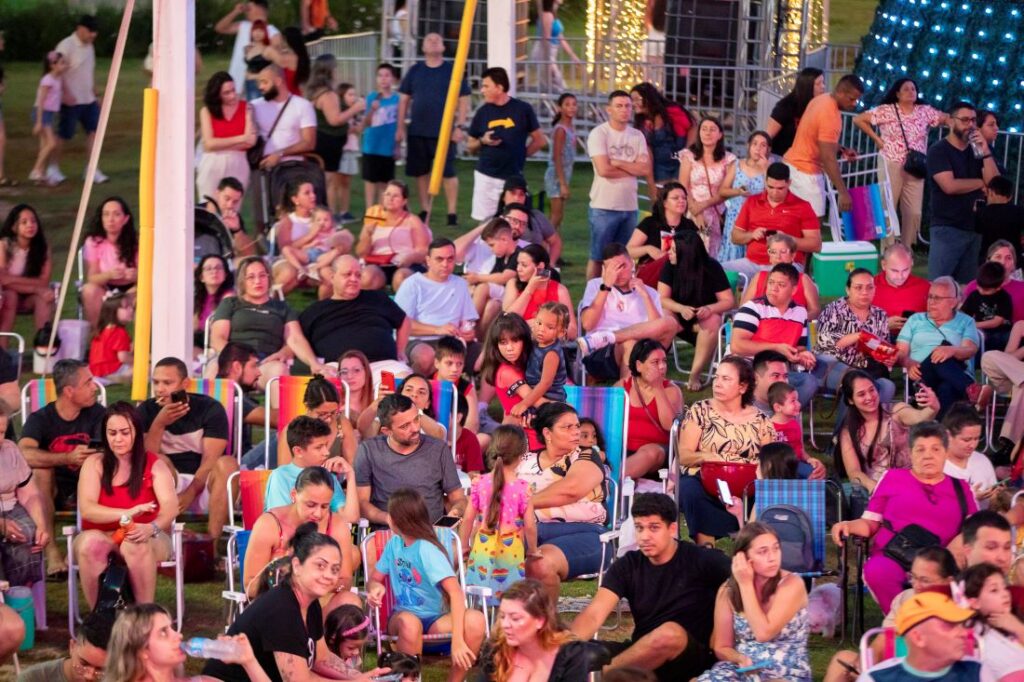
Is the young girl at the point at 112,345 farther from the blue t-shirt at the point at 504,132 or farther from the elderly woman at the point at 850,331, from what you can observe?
the elderly woman at the point at 850,331

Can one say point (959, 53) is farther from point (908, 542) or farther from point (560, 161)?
point (908, 542)

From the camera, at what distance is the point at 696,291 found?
→ 1130 centimetres

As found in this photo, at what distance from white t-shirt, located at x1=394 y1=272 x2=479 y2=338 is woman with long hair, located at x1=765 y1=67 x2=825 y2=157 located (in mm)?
3719

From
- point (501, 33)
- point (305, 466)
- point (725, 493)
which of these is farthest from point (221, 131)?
point (725, 493)

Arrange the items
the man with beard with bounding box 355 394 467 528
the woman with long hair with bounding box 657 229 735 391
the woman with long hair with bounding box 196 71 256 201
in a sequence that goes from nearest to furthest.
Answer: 1. the man with beard with bounding box 355 394 467 528
2. the woman with long hair with bounding box 657 229 735 391
3. the woman with long hair with bounding box 196 71 256 201

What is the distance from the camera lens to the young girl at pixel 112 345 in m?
11.1

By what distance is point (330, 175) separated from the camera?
1606cm

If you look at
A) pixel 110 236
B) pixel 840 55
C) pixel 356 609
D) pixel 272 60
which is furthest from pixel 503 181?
pixel 840 55

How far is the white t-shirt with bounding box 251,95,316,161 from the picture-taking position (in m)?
14.0

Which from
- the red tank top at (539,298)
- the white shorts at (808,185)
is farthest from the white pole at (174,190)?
the white shorts at (808,185)

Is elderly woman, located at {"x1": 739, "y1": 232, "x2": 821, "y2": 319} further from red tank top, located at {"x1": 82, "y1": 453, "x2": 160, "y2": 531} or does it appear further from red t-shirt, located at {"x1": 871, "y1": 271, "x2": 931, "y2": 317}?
red tank top, located at {"x1": 82, "y1": 453, "x2": 160, "y2": 531}

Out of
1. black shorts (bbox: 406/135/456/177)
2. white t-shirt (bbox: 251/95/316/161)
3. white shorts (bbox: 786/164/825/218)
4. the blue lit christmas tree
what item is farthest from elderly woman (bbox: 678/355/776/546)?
the blue lit christmas tree

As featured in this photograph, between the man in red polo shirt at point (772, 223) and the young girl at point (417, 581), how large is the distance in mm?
4944

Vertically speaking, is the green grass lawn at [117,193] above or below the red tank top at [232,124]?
below
